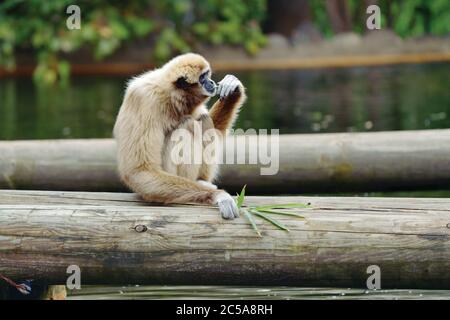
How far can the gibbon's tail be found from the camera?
5.20 meters

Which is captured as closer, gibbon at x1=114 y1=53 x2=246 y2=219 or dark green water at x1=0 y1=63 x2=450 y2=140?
gibbon at x1=114 y1=53 x2=246 y2=219

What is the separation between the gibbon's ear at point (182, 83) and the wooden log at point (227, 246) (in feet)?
3.03

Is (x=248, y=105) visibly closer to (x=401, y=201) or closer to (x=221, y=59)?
(x=221, y=59)

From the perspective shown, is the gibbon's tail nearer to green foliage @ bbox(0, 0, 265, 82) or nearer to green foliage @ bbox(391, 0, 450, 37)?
green foliage @ bbox(0, 0, 265, 82)

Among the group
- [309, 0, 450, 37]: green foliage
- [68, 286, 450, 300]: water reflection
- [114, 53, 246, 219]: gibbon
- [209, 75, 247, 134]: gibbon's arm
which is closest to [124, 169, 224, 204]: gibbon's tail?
[114, 53, 246, 219]: gibbon

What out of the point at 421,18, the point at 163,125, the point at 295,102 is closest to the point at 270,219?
the point at 163,125

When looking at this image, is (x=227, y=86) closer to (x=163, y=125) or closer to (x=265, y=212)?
(x=163, y=125)

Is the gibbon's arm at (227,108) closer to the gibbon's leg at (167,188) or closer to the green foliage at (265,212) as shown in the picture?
the gibbon's leg at (167,188)

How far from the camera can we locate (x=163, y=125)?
17.9 ft

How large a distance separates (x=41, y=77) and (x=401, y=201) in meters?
19.2

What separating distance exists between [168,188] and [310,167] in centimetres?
235

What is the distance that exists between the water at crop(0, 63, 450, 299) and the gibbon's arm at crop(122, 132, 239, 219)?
431 centimetres

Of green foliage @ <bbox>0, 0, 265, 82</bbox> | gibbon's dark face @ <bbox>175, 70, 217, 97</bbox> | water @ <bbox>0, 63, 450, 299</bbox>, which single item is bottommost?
gibbon's dark face @ <bbox>175, 70, 217, 97</bbox>

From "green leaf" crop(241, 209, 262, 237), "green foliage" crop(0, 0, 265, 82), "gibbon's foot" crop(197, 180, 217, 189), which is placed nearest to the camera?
"green leaf" crop(241, 209, 262, 237)
